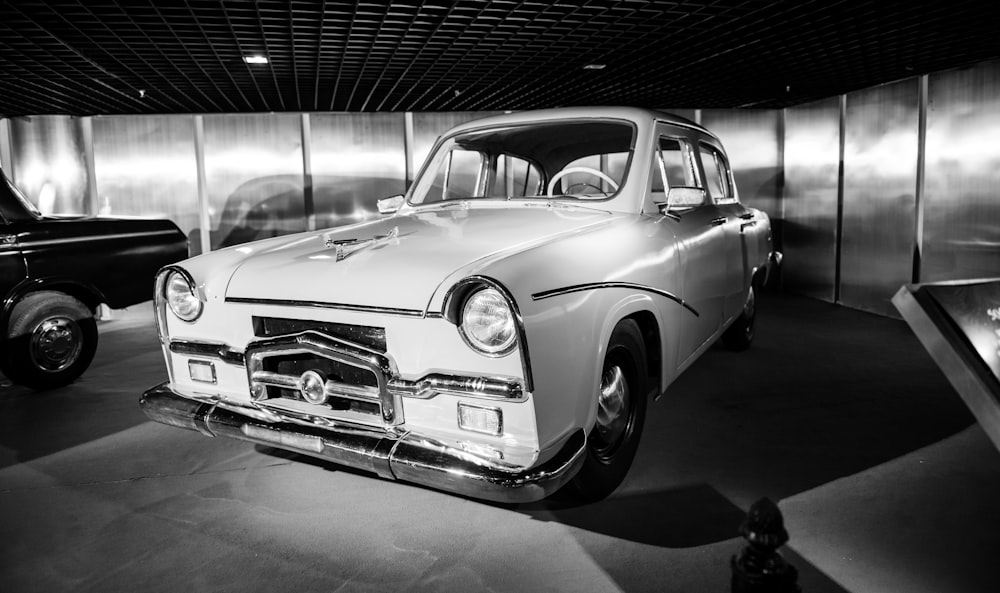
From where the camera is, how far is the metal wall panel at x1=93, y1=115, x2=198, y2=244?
920 centimetres

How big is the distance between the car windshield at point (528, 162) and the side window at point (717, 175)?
0.71 metres

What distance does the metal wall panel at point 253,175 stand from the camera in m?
9.56

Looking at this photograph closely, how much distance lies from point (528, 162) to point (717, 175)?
4.93ft

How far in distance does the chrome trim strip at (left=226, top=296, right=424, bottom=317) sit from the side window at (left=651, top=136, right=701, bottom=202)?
5.59 ft

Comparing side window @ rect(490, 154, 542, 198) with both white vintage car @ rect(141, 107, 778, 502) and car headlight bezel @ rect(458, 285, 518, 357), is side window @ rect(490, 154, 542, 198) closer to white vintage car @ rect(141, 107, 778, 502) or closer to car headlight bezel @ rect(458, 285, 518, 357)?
white vintage car @ rect(141, 107, 778, 502)

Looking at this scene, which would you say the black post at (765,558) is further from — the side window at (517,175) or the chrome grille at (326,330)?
the side window at (517,175)

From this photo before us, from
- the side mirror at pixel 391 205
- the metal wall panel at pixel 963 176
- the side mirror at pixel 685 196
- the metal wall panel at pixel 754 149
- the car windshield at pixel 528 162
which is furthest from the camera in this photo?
the metal wall panel at pixel 754 149

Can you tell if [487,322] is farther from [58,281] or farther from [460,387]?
[58,281]

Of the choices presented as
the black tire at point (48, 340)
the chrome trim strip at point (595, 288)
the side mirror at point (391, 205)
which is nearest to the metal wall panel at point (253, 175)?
the black tire at point (48, 340)

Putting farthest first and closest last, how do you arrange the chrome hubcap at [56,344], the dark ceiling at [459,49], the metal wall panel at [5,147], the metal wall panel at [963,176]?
the metal wall panel at [5,147], the metal wall panel at [963,176], the chrome hubcap at [56,344], the dark ceiling at [459,49]

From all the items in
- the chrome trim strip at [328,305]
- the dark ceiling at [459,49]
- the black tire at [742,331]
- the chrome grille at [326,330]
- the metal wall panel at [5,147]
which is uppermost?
the dark ceiling at [459,49]

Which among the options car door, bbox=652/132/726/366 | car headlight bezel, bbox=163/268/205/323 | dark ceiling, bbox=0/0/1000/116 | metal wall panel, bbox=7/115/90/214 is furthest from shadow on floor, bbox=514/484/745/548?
metal wall panel, bbox=7/115/90/214

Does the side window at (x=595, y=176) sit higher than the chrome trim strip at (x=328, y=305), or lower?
higher

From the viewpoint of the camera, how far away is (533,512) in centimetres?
295
